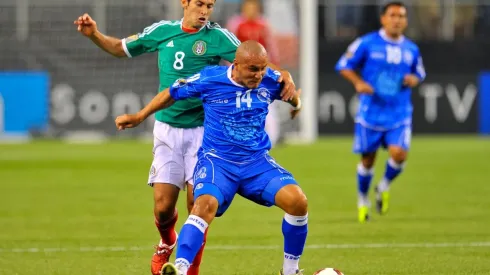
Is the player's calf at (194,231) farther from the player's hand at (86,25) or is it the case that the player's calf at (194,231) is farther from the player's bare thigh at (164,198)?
A: the player's hand at (86,25)

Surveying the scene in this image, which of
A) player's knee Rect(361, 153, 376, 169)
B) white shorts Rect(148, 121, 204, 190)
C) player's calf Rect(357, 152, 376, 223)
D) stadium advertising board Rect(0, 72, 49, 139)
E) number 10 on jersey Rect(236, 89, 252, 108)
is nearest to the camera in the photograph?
number 10 on jersey Rect(236, 89, 252, 108)

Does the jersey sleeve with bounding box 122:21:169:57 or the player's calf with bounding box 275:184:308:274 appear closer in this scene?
the player's calf with bounding box 275:184:308:274

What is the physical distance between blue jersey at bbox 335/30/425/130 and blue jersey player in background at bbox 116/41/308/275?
16.0 ft

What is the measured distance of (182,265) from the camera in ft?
22.1

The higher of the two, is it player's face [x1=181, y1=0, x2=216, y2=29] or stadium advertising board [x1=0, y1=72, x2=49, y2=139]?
player's face [x1=181, y1=0, x2=216, y2=29]

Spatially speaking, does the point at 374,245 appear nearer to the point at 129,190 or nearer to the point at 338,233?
the point at 338,233

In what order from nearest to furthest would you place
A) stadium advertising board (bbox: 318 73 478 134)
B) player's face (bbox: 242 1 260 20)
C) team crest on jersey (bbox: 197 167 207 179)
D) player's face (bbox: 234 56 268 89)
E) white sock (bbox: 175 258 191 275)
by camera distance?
white sock (bbox: 175 258 191 275) < player's face (bbox: 234 56 268 89) < team crest on jersey (bbox: 197 167 207 179) < player's face (bbox: 242 1 260 20) < stadium advertising board (bbox: 318 73 478 134)

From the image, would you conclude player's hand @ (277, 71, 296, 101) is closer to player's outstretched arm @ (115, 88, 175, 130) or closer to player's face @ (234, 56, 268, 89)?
player's face @ (234, 56, 268, 89)

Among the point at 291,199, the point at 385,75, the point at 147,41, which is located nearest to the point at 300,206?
the point at 291,199

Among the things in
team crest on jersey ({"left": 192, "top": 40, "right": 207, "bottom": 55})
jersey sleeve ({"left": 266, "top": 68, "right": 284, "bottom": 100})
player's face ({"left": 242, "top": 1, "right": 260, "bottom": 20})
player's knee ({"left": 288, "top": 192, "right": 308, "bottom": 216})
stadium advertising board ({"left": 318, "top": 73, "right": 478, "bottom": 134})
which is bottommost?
stadium advertising board ({"left": 318, "top": 73, "right": 478, "bottom": 134})

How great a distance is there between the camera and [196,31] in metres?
8.09

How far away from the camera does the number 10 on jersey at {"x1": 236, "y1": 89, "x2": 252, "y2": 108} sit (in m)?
7.34

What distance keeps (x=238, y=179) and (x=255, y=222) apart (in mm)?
4541

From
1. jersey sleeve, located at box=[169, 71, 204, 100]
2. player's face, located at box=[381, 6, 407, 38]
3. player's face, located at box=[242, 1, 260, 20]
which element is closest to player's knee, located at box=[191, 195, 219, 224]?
jersey sleeve, located at box=[169, 71, 204, 100]
